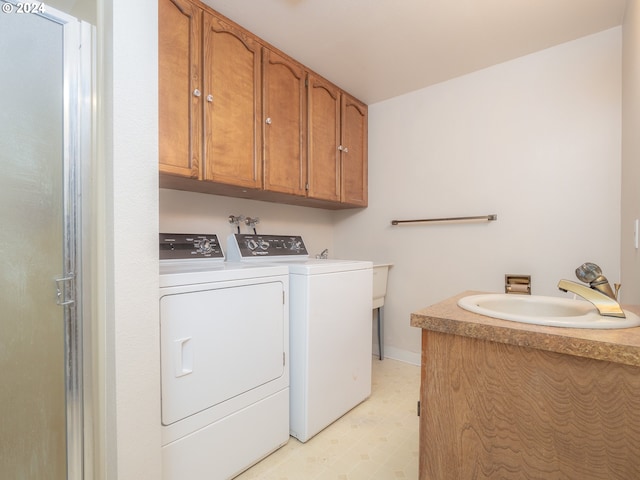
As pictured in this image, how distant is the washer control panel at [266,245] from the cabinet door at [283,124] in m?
0.37

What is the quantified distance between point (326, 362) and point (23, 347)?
4.21 ft

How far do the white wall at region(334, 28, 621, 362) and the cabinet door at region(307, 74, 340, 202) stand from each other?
50 centimetres

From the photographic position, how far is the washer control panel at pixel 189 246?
1802 millimetres

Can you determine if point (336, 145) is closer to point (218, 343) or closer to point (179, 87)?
point (179, 87)

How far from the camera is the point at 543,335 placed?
751 millimetres

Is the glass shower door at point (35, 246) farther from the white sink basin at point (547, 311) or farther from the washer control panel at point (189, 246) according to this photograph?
the white sink basin at point (547, 311)

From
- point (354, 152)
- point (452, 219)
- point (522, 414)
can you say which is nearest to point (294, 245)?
point (354, 152)

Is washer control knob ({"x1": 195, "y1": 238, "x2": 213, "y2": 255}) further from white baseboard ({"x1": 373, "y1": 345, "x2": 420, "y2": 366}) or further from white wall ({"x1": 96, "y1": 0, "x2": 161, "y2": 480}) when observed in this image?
white baseboard ({"x1": 373, "y1": 345, "x2": 420, "y2": 366})

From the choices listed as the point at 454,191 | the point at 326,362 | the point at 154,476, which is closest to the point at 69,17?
the point at 154,476

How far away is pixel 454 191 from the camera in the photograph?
247 cm

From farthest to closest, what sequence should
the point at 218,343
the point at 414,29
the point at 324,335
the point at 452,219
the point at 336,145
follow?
the point at 336,145 → the point at 452,219 → the point at 414,29 → the point at 324,335 → the point at 218,343

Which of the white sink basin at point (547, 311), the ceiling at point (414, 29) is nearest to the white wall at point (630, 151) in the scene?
the ceiling at point (414, 29)

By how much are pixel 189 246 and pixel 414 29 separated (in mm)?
1828

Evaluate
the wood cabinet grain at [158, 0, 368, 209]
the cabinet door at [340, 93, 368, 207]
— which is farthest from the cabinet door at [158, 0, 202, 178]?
the cabinet door at [340, 93, 368, 207]
